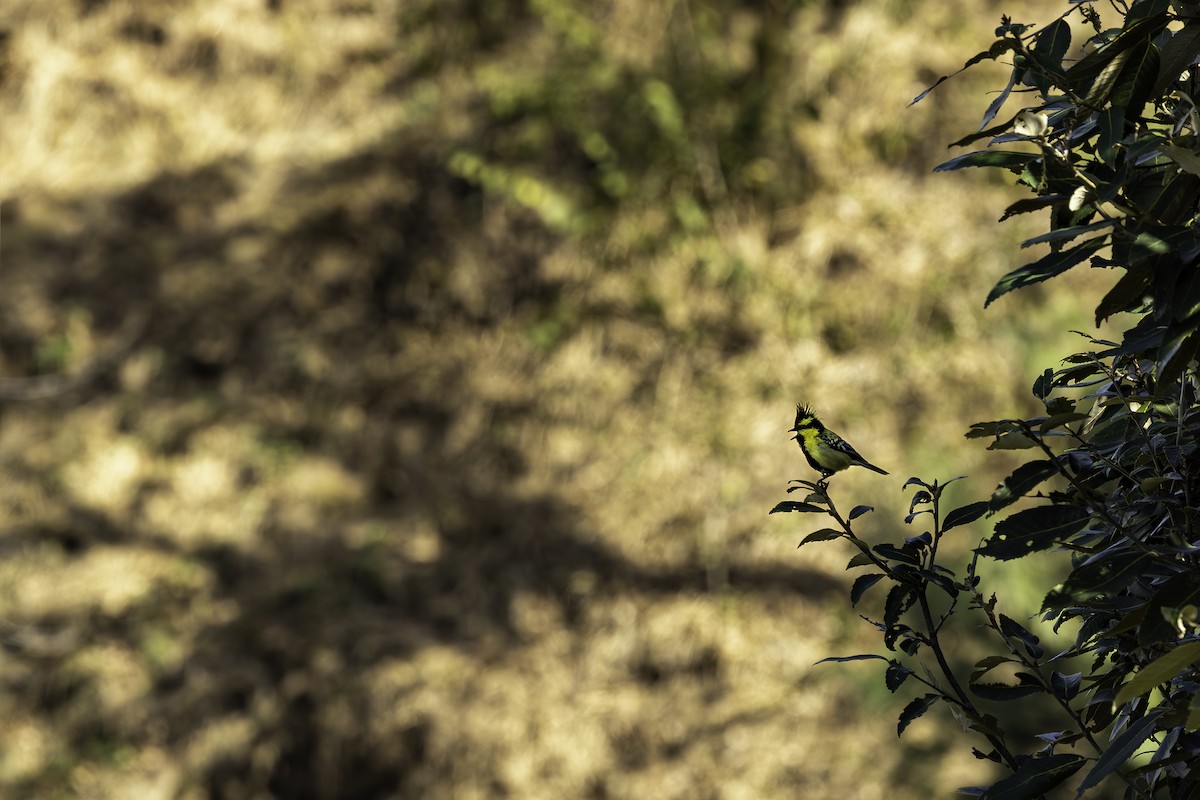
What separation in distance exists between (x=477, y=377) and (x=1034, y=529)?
4777 millimetres

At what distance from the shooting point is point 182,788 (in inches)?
191

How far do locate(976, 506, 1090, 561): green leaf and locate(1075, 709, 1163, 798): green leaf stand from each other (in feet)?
0.57

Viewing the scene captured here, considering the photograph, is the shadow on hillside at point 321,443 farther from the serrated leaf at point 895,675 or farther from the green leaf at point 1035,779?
the green leaf at point 1035,779

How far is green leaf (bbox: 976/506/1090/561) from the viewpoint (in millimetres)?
1031

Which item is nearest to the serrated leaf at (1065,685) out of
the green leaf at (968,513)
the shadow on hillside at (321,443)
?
the green leaf at (968,513)

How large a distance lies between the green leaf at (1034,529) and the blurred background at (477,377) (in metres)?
3.29

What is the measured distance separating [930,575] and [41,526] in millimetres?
5582

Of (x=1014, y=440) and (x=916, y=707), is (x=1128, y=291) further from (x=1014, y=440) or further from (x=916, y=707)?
(x=916, y=707)

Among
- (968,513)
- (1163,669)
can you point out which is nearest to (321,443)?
(968,513)

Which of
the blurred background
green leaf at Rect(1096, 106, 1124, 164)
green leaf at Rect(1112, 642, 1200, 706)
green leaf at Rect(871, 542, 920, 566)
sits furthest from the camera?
the blurred background

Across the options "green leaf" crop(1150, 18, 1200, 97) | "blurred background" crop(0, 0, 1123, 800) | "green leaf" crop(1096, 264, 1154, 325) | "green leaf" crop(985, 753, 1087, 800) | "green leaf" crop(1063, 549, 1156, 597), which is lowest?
"green leaf" crop(985, 753, 1087, 800)

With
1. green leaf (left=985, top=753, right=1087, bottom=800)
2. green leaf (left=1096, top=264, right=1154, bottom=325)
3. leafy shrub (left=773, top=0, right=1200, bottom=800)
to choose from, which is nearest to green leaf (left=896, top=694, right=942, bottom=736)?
leafy shrub (left=773, top=0, right=1200, bottom=800)

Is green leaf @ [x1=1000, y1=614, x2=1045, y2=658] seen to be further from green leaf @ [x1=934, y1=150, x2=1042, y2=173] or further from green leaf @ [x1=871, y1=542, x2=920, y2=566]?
green leaf @ [x1=934, y1=150, x2=1042, y2=173]

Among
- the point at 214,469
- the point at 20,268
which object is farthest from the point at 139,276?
the point at 214,469
